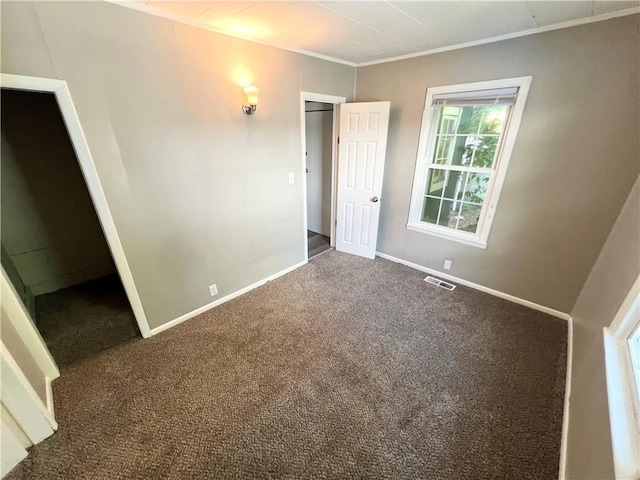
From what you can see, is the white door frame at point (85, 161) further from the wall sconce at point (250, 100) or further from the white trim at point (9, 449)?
the wall sconce at point (250, 100)

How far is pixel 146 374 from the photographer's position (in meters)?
1.82

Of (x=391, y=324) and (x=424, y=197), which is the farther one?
(x=424, y=197)

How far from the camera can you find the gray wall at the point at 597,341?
1044 mm

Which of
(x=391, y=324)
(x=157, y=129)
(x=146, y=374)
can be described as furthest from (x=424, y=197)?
(x=146, y=374)

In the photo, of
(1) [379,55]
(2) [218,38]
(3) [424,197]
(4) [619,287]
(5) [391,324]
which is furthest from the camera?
(3) [424,197]

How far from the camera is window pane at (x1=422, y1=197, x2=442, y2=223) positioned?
118 inches

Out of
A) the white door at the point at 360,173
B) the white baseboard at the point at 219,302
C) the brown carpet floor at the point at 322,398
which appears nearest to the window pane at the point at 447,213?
the white door at the point at 360,173

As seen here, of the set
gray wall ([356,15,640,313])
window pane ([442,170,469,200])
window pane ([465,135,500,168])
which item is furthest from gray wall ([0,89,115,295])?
window pane ([465,135,500,168])

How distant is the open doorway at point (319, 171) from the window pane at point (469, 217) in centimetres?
181

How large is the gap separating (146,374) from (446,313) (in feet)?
8.41

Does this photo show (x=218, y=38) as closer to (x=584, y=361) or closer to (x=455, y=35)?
(x=455, y=35)

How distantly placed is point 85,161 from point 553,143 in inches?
136

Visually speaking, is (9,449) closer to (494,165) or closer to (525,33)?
(494,165)

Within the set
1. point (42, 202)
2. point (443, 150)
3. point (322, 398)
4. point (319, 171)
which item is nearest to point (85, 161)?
point (42, 202)
